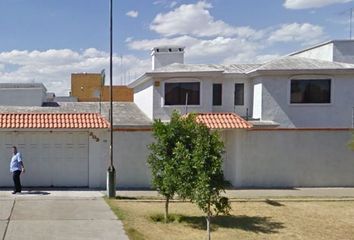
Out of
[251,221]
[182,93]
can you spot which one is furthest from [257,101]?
[251,221]

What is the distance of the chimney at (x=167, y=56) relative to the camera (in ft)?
89.9

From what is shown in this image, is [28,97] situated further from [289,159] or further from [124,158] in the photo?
[289,159]

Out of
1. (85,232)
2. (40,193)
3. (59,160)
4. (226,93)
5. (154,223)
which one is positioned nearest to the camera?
(85,232)

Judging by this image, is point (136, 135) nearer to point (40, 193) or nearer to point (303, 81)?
point (40, 193)

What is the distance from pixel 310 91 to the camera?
21047 mm

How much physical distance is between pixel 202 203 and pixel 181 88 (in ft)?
38.9

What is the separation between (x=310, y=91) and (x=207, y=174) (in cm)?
1290

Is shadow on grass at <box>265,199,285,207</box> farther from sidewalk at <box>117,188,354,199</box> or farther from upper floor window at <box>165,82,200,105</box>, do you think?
upper floor window at <box>165,82,200,105</box>

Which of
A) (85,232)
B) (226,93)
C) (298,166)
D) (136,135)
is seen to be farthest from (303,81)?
(85,232)

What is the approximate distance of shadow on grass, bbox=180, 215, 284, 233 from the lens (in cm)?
1078

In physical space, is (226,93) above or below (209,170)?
above

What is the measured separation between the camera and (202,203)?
9797 mm

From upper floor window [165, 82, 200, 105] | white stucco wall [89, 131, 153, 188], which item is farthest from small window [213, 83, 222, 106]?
white stucco wall [89, 131, 153, 188]

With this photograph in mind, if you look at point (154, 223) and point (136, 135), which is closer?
point (154, 223)
